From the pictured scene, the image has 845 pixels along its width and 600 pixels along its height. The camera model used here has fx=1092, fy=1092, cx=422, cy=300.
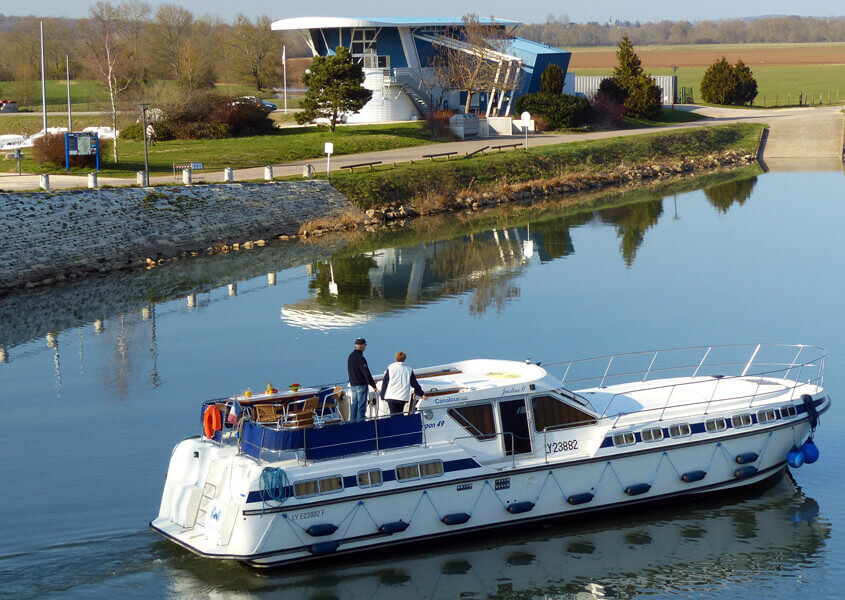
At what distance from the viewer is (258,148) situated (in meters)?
61.1

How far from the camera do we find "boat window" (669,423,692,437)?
19344 mm

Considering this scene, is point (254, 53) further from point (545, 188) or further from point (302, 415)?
point (302, 415)

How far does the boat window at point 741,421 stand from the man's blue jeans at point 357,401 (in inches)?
263

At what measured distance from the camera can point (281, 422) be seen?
60.2 feet

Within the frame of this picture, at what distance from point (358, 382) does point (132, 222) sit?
2754 cm

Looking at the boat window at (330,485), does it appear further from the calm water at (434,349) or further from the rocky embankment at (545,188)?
the rocky embankment at (545,188)

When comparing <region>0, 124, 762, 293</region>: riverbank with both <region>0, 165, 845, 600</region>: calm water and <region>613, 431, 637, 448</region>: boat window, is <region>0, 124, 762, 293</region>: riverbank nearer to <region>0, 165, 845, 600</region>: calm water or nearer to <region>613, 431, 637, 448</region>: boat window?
<region>0, 165, 845, 600</region>: calm water

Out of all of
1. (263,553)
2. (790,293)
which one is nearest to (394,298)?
(790,293)

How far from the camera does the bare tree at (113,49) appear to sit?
5825cm

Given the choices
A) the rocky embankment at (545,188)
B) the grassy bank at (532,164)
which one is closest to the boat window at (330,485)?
the rocky embankment at (545,188)

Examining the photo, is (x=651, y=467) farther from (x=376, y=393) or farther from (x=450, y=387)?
(x=376, y=393)

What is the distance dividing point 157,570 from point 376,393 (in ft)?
15.2

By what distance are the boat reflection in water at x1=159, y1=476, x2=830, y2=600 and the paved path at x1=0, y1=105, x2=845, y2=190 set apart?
105 feet

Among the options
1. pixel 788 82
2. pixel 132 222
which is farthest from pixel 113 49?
pixel 788 82
